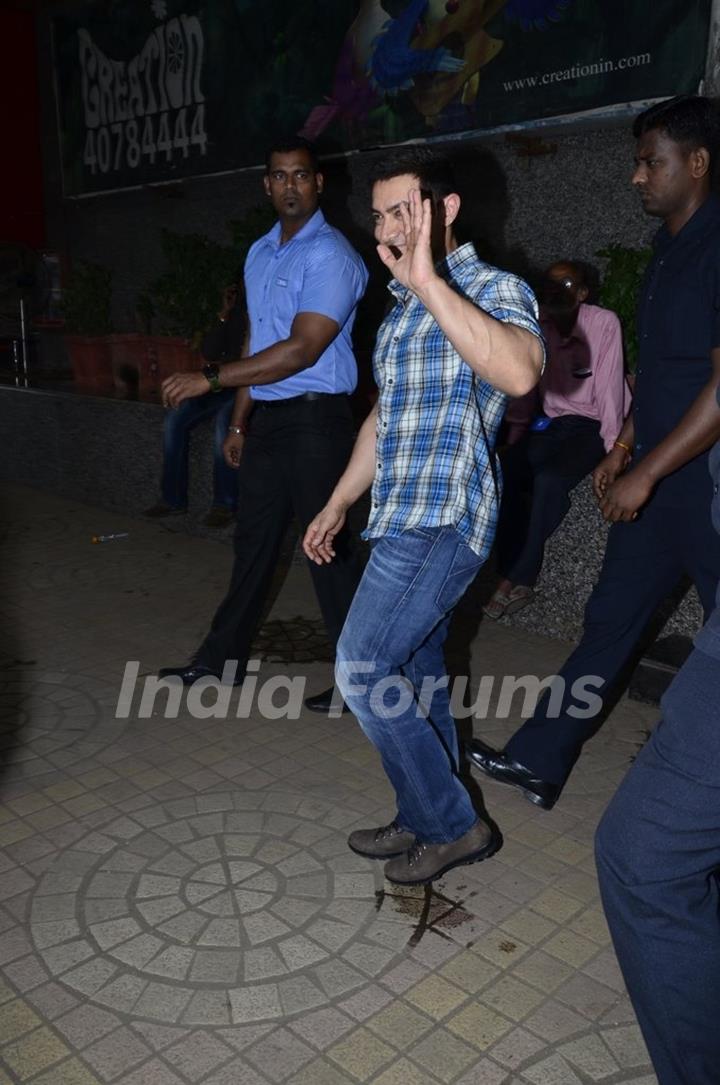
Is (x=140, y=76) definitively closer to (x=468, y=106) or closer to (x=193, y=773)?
(x=468, y=106)

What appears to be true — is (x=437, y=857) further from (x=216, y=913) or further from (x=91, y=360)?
(x=91, y=360)

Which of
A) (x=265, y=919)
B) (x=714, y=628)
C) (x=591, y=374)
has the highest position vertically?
(x=591, y=374)

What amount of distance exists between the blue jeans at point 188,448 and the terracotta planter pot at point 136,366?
139 cm

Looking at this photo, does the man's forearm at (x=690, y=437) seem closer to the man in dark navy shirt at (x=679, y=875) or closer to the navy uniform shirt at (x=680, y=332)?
the navy uniform shirt at (x=680, y=332)

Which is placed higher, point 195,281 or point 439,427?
point 195,281

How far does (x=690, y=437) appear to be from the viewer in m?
2.78

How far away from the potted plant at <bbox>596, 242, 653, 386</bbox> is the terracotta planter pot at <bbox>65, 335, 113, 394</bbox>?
4917 millimetres

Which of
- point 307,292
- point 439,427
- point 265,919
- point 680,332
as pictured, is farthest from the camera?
point 307,292

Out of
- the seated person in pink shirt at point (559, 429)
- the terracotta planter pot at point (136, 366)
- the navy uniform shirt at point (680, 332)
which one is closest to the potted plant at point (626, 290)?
the seated person in pink shirt at point (559, 429)

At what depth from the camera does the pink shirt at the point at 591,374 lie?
4664 millimetres

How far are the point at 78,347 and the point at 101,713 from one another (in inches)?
211

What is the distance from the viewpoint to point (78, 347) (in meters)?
8.54

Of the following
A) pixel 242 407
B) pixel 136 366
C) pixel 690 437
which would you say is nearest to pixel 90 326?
pixel 136 366

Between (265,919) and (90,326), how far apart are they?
7022 mm
